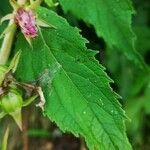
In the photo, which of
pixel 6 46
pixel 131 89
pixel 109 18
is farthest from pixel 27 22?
pixel 131 89

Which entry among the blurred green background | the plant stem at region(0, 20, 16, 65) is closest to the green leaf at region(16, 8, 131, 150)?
the plant stem at region(0, 20, 16, 65)

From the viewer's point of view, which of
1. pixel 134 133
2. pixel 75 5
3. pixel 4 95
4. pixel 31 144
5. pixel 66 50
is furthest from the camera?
pixel 31 144

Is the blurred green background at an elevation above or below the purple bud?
below

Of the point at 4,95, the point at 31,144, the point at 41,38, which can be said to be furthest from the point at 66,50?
the point at 31,144

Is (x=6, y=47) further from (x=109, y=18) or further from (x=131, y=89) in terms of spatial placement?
(x=131, y=89)

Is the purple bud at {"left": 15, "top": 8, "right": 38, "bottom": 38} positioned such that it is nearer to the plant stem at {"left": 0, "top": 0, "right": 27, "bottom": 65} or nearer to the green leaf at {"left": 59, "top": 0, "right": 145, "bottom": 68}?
the plant stem at {"left": 0, "top": 0, "right": 27, "bottom": 65}

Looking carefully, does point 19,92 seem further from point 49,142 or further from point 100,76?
point 49,142
